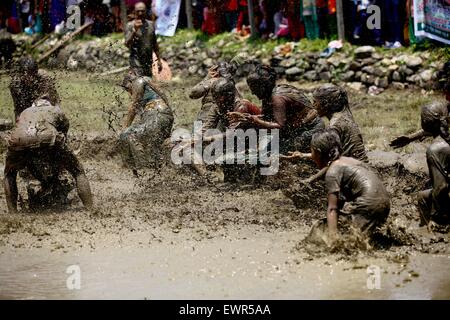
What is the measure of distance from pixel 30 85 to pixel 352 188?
4.35 metres

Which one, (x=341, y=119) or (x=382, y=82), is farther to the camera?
(x=382, y=82)

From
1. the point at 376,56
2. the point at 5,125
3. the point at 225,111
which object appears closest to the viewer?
the point at 225,111

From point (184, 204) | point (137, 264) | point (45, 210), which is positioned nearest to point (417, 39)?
point (184, 204)

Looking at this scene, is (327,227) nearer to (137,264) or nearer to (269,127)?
(137,264)

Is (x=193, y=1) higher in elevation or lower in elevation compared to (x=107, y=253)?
higher

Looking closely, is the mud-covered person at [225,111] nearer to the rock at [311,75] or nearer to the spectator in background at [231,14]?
the rock at [311,75]

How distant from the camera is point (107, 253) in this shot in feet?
24.7

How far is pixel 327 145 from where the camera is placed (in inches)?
273

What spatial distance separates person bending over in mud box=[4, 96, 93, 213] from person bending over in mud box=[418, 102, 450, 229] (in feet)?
11.2

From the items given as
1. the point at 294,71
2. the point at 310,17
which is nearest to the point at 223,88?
the point at 294,71

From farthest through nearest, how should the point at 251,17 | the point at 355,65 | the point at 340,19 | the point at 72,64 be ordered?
the point at 72,64
the point at 251,17
the point at 340,19
the point at 355,65

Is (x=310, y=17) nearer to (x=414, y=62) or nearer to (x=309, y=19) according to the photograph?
(x=309, y=19)
